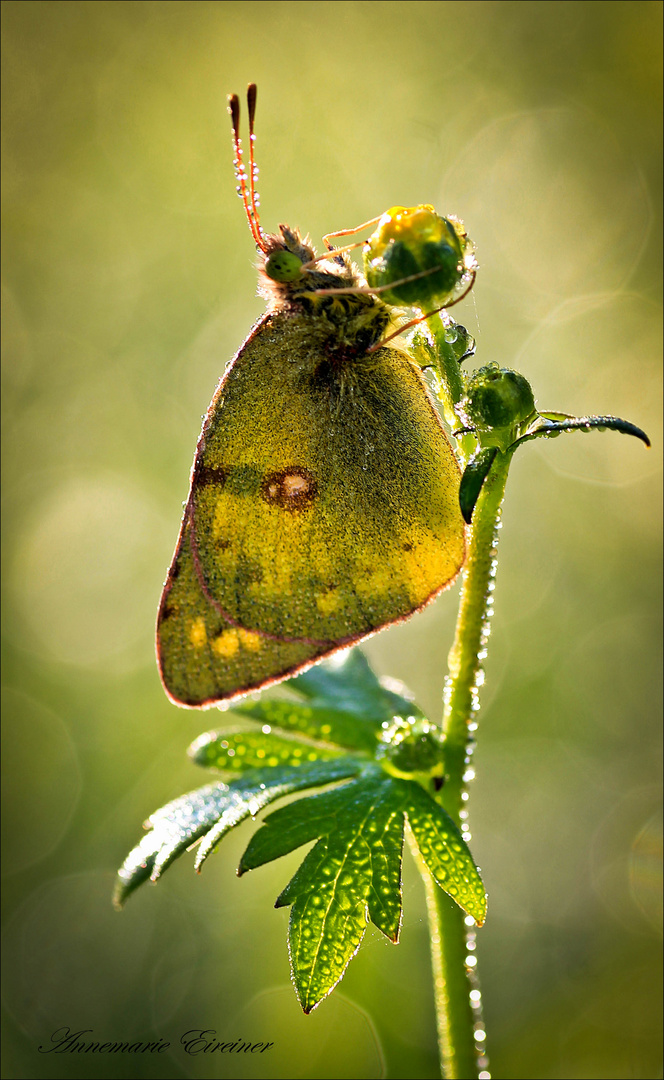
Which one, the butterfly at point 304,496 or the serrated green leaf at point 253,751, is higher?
the butterfly at point 304,496

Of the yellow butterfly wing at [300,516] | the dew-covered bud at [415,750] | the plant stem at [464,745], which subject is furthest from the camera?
the yellow butterfly wing at [300,516]

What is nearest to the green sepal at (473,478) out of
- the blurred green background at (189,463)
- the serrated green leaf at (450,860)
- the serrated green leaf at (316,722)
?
the serrated green leaf at (450,860)

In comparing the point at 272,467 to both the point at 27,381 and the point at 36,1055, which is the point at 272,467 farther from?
the point at 27,381

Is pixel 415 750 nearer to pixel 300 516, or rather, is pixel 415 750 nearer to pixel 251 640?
pixel 251 640

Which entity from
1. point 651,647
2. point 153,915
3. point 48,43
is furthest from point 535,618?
point 48,43

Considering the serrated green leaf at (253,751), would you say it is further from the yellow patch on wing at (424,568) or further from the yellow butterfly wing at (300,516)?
the yellow patch on wing at (424,568)

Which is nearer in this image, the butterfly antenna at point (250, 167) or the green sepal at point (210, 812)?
the green sepal at point (210, 812)

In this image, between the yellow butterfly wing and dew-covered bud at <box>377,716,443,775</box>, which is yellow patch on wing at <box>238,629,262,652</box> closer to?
the yellow butterfly wing
